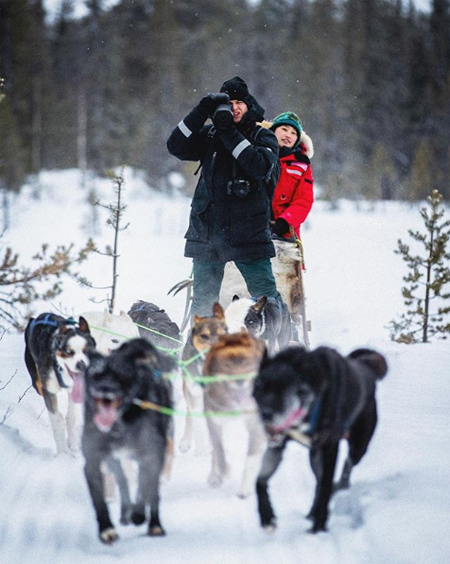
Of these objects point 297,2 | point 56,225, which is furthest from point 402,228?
point 297,2

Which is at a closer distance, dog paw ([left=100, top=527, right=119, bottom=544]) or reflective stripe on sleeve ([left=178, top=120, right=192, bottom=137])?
dog paw ([left=100, top=527, right=119, bottom=544])

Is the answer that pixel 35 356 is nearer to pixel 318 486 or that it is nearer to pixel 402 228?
pixel 318 486

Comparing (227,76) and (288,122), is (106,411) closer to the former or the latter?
(288,122)

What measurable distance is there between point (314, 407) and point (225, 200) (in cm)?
198

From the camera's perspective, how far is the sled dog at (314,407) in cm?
208

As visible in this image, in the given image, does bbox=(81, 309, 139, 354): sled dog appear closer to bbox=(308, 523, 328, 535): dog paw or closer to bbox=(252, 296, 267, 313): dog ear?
bbox=(252, 296, 267, 313): dog ear

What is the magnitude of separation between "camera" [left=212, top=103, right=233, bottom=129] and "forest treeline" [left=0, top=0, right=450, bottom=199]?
1956 centimetres

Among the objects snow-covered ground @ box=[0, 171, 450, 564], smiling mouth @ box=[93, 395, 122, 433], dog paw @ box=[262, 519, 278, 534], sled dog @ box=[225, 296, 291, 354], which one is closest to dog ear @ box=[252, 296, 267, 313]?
sled dog @ box=[225, 296, 291, 354]

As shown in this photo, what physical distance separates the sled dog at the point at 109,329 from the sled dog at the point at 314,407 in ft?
4.29

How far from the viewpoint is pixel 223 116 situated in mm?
3428

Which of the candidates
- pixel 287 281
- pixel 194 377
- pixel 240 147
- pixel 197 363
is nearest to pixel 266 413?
pixel 194 377

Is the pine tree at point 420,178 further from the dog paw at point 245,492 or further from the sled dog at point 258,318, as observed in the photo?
the dog paw at point 245,492

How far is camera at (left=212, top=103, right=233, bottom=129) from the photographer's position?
3.43 meters

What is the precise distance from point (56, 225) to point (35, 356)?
51.4 ft
